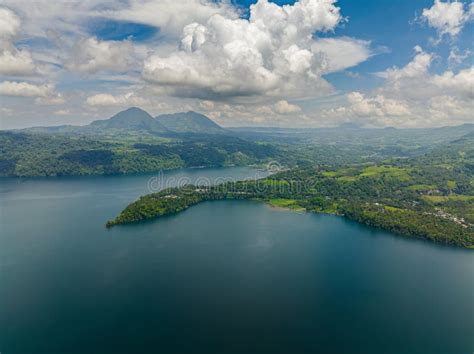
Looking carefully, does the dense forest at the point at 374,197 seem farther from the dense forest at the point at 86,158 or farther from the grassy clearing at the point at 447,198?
the dense forest at the point at 86,158

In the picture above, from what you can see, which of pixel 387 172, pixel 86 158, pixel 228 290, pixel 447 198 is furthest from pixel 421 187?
pixel 86 158

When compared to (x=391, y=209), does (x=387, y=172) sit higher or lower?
higher

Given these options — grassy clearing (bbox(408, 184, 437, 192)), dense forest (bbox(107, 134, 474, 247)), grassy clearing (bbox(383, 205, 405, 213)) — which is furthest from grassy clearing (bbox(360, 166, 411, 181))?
grassy clearing (bbox(383, 205, 405, 213))

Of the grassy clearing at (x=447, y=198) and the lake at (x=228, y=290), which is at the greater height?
the grassy clearing at (x=447, y=198)

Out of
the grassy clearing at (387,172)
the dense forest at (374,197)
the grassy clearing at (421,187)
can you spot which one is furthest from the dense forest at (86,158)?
the grassy clearing at (421,187)

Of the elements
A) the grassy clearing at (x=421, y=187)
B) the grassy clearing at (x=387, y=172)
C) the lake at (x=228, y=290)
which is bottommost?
the lake at (x=228, y=290)

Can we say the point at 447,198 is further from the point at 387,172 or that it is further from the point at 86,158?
the point at 86,158

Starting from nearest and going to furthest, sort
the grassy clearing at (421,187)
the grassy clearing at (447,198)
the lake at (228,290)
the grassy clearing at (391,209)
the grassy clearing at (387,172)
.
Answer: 1. the lake at (228,290)
2. the grassy clearing at (391,209)
3. the grassy clearing at (447,198)
4. the grassy clearing at (421,187)
5. the grassy clearing at (387,172)

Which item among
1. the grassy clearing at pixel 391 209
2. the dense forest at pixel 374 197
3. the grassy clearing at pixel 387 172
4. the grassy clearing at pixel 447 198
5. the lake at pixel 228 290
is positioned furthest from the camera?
the grassy clearing at pixel 387 172

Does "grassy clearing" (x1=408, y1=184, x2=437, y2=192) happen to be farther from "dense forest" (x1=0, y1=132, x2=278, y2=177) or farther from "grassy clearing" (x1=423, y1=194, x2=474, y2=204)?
"dense forest" (x1=0, y1=132, x2=278, y2=177)
